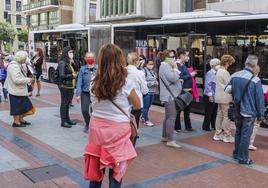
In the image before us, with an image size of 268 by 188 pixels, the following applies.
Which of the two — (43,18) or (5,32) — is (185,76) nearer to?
(43,18)

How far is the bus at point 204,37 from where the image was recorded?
407 inches

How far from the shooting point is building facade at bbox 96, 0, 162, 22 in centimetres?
3840

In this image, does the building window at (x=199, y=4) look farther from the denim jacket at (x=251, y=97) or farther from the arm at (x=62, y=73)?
the denim jacket at (x=251, y=97)

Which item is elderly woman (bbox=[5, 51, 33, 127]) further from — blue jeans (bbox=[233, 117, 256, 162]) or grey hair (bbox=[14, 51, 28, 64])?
blue jeans (bbox=[233, 117, 256, 162])

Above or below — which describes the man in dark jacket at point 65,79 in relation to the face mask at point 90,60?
below

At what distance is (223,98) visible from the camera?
7.83 metres

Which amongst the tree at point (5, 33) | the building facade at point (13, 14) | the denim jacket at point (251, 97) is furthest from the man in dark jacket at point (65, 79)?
the building facade at point (13, 14)

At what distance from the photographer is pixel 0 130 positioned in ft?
27.9

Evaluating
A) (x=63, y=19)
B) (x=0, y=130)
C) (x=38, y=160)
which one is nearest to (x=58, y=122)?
(x=0, y=130)

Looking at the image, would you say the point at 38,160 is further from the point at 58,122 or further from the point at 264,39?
the point at 264,39

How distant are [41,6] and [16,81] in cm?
5037

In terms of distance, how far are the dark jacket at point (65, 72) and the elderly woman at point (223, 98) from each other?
3.22 m

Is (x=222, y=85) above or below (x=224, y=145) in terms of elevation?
above

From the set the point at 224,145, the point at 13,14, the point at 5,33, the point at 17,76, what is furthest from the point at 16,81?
the point at 13,14
